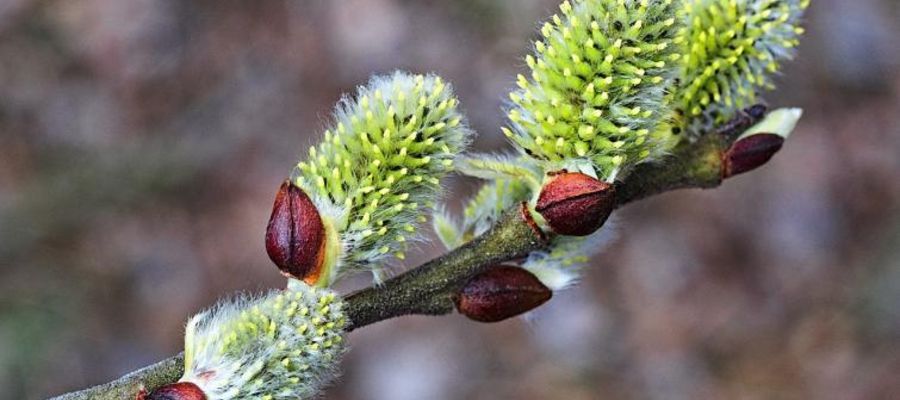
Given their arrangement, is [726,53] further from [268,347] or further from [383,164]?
[268,347]

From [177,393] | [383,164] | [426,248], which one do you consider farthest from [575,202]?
[426,248]

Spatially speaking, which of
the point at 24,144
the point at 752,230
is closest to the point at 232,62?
the point at 24,144

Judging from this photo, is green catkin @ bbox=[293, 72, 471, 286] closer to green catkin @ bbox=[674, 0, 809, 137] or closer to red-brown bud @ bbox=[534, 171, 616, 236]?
red-brown bud @ bbox=[534, 171, 616, 236]

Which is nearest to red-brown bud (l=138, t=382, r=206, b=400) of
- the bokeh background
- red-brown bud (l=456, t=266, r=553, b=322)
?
red-brown bud (l=456, t=266, r=553, b=322)

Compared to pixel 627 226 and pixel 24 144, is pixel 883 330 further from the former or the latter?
pixel 24 144

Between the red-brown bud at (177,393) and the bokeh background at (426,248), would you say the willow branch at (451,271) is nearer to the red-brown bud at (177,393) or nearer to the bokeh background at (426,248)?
the red-brown bud at (177,393)

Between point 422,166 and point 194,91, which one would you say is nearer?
point 422,166
